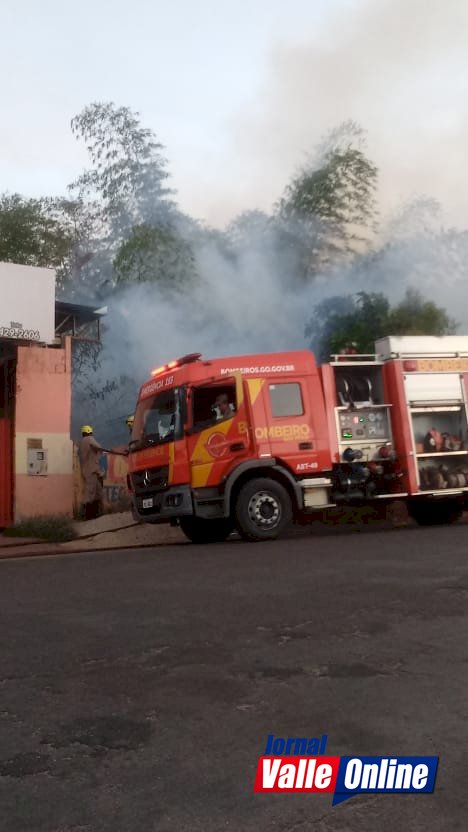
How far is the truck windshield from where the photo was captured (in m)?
11.6

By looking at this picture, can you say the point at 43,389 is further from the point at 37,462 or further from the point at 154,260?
the point at 154,260

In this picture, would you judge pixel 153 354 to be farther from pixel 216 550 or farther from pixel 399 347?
pixel 216 550

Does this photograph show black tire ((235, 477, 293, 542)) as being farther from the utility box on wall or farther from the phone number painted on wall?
the phone number painted on wall

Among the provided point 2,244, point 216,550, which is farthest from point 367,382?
point 2,244

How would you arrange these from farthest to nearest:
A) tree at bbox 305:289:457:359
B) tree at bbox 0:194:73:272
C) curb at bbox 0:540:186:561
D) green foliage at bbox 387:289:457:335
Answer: tree at bbox 0:194:73:272
tree at bbox 305:289:457:359
green foliage at bbox 387:289:457:335
curb at bbox 0:540:186:561

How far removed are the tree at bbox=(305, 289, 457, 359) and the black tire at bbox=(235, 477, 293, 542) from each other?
39.4 ft

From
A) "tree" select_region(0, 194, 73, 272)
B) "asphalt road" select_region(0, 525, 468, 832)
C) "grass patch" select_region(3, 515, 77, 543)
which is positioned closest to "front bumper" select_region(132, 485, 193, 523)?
"grass patch" select_region(3, 515, 77, 543)

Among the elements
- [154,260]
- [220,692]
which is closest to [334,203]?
[154,260]

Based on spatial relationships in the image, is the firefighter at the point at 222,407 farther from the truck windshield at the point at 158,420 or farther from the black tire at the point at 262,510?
the black tire at the point at 262,510

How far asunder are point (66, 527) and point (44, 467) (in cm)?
185

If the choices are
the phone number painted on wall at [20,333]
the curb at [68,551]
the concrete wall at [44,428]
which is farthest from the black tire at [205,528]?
the phone number painted on wall at [20,333]

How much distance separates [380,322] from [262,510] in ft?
46.5

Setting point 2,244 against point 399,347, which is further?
point 2,244

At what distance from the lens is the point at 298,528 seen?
14195mm
